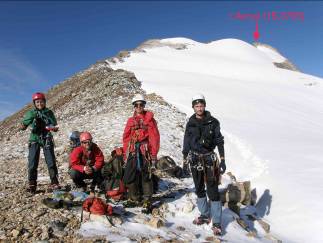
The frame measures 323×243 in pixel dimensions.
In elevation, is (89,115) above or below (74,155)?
above

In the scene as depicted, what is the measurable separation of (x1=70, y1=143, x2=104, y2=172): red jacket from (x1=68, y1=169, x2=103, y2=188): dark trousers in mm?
142

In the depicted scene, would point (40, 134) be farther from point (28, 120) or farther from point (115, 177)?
point (115, 177)

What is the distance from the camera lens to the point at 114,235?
Answer: 6848 millimetres

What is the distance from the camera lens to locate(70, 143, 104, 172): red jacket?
9.07 meters

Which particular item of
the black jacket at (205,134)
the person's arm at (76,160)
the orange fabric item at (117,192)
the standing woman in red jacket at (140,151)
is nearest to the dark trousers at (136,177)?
the standing woman in red jacket at (140,151)

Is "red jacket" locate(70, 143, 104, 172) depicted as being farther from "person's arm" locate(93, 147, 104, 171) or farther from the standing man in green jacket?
the standing man in green jacket

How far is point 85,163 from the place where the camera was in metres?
9.23

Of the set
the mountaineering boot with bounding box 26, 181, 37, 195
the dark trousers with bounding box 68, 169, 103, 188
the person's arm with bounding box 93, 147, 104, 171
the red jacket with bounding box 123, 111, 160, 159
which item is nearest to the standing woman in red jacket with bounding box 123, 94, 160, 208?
the red jacket with bounding box 123, 111, 160, 159

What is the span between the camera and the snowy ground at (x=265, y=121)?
11.1 meters

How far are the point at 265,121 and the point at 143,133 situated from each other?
47.5 ft

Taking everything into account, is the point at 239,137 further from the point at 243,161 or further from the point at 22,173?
the point at 22,173

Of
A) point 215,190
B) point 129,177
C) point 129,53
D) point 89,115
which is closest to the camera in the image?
point 215,190

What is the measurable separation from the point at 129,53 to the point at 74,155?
123 ft

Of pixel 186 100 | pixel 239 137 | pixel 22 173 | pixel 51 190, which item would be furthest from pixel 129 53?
pixel 51 190
